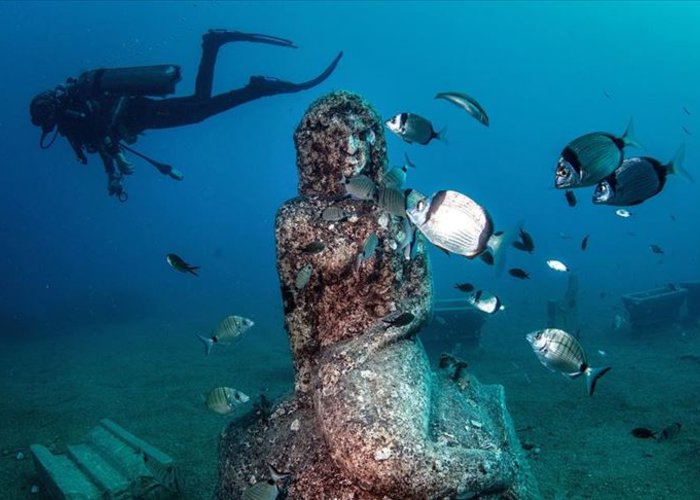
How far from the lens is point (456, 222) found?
321 cm

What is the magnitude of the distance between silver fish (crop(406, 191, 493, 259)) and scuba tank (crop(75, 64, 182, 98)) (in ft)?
34.6

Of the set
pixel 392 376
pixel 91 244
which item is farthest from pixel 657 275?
pixel 91 244

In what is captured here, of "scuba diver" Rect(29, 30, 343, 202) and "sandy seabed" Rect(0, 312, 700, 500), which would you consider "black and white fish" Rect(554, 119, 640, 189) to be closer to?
"sandy seabed" Rect(0, 312, 700, 500)

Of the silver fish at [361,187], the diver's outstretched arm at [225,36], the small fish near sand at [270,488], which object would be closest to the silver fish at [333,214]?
the silver fish at [361,187]

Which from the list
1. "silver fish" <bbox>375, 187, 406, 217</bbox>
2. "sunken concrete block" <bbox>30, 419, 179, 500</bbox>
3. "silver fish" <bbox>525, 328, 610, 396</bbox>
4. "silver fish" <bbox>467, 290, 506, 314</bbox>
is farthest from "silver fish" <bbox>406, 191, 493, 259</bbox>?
"sunken concrete block" <bbox>30, 419, 179, 500</bbox>

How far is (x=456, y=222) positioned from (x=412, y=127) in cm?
197

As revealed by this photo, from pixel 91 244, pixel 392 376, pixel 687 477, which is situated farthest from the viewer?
pixel 91 244

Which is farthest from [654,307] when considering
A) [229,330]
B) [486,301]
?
[229,330]

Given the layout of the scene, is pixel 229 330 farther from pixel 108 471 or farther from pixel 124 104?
pixel 124 104

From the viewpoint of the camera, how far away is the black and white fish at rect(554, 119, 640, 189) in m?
3.17

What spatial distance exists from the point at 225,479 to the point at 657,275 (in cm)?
3976

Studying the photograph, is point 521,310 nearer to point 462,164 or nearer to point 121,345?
point 121,345

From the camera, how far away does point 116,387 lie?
41.0ft

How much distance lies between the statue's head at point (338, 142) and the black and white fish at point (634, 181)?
6.28ft
